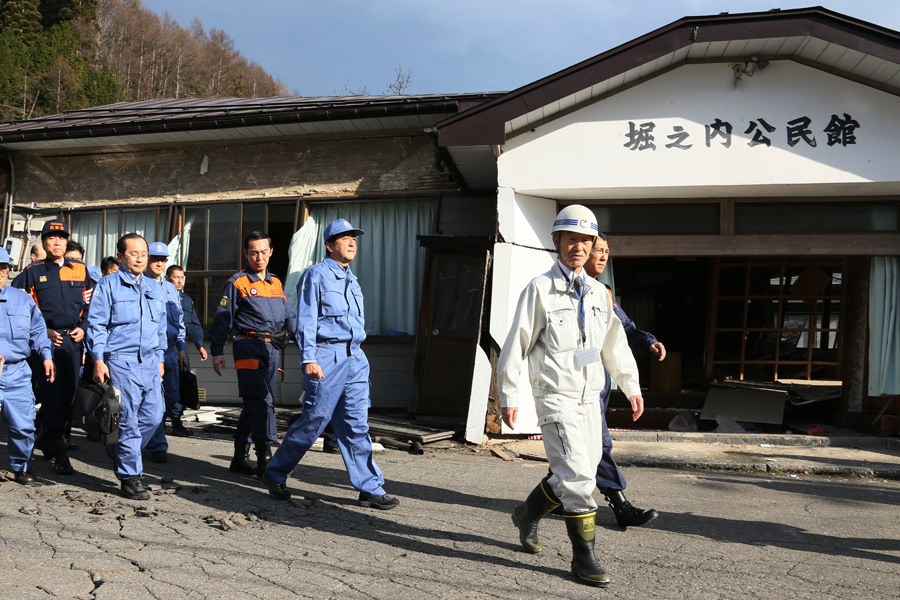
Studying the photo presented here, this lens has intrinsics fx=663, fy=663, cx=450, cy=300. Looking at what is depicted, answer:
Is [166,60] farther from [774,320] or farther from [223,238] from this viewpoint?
[774,320]

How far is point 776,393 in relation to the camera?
9.27 meters

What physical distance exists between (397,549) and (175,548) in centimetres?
121

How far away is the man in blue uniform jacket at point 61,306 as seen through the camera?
6055 millimetres

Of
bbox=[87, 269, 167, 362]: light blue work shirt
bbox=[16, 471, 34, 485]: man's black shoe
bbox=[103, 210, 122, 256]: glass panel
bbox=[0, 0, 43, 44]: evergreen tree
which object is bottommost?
bbox=[16, 471, 34, 485]: man's black shoe

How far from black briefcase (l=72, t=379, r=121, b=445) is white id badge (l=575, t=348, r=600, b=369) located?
10.7ft

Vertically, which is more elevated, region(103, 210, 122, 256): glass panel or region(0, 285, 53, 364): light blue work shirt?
region(103, 210, 122, 256): glass panel

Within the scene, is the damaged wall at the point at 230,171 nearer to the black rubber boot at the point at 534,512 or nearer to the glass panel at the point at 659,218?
the glass panel at the point at 659,218

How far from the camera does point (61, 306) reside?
6.18m

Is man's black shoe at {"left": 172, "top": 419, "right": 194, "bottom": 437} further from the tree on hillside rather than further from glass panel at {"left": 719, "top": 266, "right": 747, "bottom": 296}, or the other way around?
the tree on hillside

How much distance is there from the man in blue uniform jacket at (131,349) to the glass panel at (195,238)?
514 cm

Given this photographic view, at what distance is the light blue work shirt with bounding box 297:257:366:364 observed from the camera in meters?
4.54

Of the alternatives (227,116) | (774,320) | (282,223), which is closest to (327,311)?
(282,223)

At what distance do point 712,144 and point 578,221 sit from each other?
15.2ft

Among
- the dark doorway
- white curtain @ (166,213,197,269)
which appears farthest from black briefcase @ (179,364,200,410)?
the dark doorway
